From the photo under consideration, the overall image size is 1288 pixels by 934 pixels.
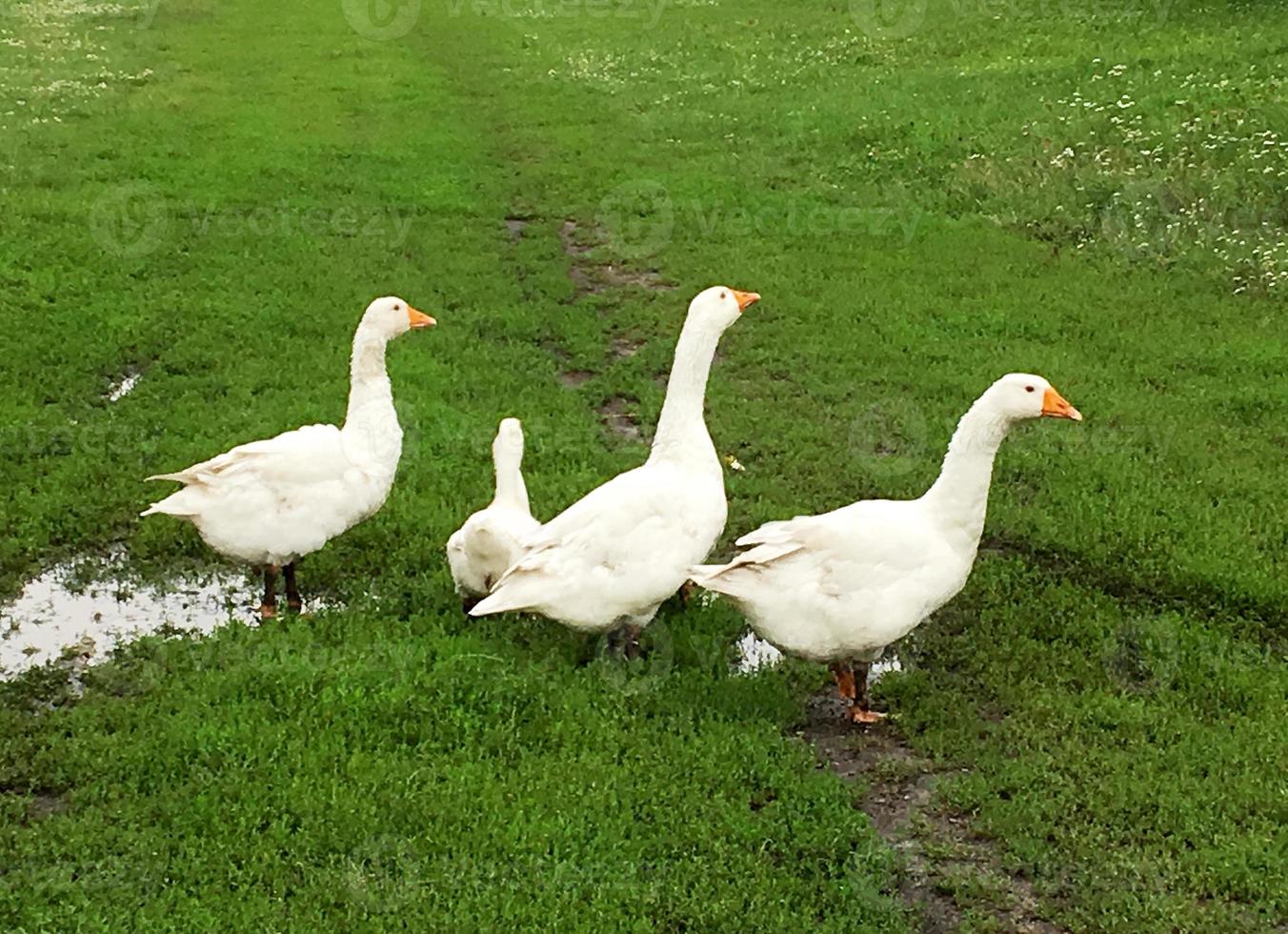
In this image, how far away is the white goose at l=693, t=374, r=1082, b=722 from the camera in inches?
275

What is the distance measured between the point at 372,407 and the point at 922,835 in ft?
14.0

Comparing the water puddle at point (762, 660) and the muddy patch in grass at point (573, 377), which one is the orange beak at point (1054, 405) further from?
the muddy patch in grass at point (573, 377)

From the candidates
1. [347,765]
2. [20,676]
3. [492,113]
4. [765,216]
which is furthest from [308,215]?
[347,765]

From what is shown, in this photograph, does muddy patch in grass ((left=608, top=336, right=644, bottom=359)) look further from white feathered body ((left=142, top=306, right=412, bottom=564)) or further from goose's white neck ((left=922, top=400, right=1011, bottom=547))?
goose's white neck ((left=922, top=400, right=1011, bottom=547))

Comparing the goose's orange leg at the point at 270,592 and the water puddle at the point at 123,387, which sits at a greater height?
the water puddle at the point at 123,387

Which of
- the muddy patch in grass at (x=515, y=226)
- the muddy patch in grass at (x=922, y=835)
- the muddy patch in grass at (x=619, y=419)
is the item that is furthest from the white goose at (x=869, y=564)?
the muddy patch in grass at (x=515, y=226)

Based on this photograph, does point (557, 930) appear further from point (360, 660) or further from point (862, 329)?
point (862, 329)

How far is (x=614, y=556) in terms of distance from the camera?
23.7 feet
